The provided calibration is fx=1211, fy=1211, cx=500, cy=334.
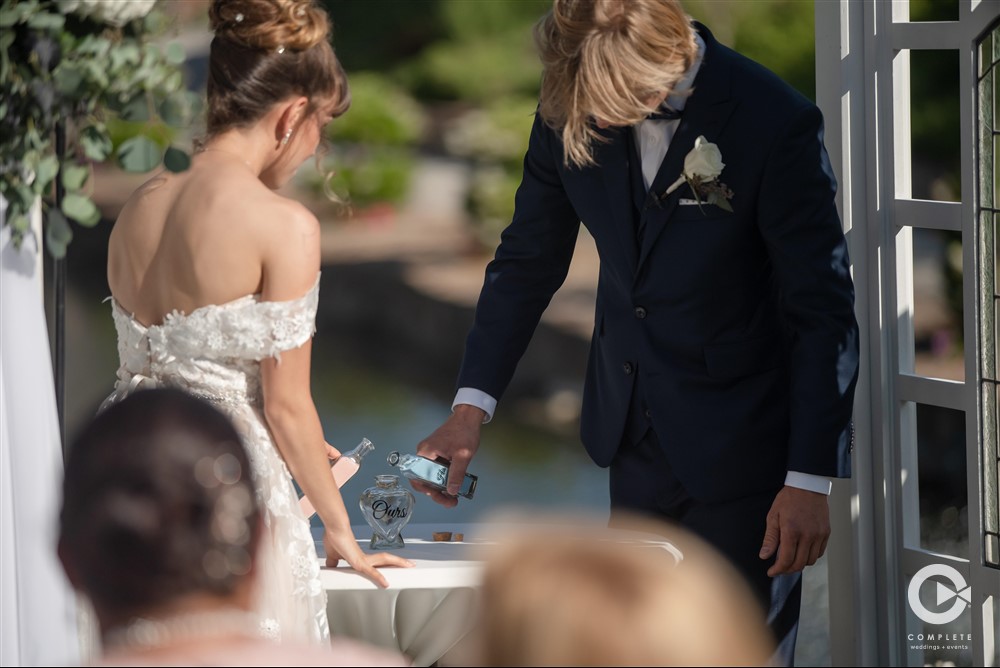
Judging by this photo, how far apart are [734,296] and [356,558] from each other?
0.84 metres

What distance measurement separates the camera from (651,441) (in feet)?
7.79

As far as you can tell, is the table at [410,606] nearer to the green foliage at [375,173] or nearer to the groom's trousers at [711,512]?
the groom's trousers at [711,512]

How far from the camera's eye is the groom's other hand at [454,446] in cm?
240

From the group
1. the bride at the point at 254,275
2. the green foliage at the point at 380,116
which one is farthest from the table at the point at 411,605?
the green foliage at the point at 380,116

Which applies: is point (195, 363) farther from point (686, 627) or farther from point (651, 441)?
point (686, 627)

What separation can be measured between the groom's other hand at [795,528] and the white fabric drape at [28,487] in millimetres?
1213

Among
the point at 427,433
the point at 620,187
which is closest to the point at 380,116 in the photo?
the point at 427,433

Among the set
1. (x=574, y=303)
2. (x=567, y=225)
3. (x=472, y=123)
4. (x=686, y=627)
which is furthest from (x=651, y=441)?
(x=574, y=303)

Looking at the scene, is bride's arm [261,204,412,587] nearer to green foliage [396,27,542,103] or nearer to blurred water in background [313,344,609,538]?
green foliage [396,27,542,103]

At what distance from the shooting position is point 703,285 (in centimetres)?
224

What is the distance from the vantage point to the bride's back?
77.6 inches

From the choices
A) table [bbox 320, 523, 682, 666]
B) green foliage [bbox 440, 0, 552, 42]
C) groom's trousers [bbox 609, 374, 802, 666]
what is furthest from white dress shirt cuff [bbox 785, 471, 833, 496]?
green foliage [bbox 440, 0, 552, 42]

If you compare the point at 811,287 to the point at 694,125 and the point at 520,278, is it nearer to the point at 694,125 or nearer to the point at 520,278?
the point at 694,125

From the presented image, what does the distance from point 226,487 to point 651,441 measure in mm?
1318
